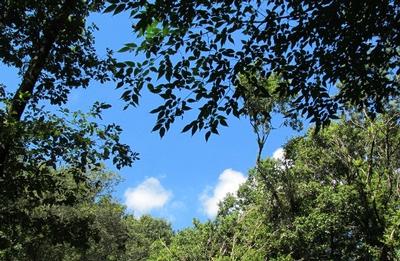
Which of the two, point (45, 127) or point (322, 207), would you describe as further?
point (322, 207)

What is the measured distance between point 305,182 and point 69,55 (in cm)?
2252

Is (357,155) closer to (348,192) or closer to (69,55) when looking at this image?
(348,192)

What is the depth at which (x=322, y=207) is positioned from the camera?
2725 cm

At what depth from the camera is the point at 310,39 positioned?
523cm

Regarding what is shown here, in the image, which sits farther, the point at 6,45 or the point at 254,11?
the point at 6,45

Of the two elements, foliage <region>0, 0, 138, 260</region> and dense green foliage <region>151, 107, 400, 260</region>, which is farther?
dense green foliage <region>151, 107, 400, 260</region>

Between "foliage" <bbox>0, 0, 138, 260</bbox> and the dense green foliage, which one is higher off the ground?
the dense green foliage

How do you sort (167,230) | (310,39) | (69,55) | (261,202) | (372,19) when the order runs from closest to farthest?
1. (372,19)
2. (310,39)
3. (69,55)
4. (261,202)
5. (167,230)

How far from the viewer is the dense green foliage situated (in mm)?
26750

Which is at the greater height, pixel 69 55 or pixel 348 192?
pixel 348 192

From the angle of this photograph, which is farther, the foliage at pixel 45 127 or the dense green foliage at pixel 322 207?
the dense green foliage at pixel 322 207

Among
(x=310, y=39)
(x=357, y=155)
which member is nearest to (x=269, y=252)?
(x=357, y=155)

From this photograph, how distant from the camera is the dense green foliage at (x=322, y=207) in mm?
26750

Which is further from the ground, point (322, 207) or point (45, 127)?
point (322, 207)
